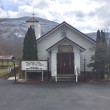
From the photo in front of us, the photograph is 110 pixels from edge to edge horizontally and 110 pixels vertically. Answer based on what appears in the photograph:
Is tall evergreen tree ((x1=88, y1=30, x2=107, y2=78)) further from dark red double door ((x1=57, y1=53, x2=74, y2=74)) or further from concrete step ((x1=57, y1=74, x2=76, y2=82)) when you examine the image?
concrete step ((x1=57, y1=74, x2=76, y2=82))

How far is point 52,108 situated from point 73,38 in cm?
1383

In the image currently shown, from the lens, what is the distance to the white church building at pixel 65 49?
61.0 ft

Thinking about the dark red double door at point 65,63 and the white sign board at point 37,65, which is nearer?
the white sign board at point 37,65

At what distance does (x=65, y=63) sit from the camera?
19.7 metres

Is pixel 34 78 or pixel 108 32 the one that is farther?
pixel 108 32

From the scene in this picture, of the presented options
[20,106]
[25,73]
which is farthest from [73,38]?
[20,106]

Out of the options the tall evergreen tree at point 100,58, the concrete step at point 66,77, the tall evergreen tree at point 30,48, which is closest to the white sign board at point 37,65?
the concrete step at point 66,77

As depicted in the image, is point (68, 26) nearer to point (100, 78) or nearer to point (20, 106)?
point (100, 78)

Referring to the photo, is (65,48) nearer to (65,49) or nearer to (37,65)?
(65,49)

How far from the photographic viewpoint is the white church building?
18.6 meters

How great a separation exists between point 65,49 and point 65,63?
6.07 ft

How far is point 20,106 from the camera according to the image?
8.59 m

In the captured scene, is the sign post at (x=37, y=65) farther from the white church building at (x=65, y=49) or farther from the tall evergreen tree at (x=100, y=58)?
the tall evergreen tree at (x=100, y=58)

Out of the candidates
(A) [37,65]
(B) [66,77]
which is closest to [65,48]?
(B) [66,77]
